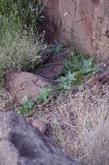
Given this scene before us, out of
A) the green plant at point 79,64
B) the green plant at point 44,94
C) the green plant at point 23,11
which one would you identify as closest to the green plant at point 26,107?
the green plant at point 44,94

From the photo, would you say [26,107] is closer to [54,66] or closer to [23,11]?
[54,66]

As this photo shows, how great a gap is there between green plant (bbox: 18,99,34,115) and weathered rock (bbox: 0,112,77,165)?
2.53 meters

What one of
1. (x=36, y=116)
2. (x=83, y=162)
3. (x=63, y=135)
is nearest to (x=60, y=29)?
(x=36, y=116)

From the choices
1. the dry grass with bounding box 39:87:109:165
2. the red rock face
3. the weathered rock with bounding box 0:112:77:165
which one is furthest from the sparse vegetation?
the weathered rock with bounding box 0:112:77:165

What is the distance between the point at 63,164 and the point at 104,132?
4.09 ft

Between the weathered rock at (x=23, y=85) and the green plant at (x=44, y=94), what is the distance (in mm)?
137

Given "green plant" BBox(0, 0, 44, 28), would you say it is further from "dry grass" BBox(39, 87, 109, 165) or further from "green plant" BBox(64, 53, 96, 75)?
"dry grass" BBox(39, 87, 109, 165)

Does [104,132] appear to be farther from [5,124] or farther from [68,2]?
[68,2]

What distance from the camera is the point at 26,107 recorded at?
18.9 ft

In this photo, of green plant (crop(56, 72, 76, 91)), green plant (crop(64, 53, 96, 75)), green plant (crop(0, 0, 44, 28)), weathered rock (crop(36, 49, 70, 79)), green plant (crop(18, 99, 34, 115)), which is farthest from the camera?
green plant (crop(0, 0, 44, 28))

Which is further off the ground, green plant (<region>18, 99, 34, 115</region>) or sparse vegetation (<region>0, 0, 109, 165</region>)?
sparse vegetation (<region>0, 0, 109, 165</region>)

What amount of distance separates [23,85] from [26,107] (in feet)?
1.68

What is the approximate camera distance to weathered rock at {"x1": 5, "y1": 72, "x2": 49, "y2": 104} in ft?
19.8

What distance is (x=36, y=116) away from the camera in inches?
214
